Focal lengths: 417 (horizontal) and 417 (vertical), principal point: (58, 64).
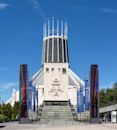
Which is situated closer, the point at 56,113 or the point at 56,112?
the point at 56,113

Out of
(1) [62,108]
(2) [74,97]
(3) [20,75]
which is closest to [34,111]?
(1) [62,108]

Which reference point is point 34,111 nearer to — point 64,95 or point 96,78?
→ point 64,95

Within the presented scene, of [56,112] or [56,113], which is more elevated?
[56,112]

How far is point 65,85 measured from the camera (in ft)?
372

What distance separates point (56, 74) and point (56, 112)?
16864 mm

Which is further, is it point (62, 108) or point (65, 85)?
point (65, 85)

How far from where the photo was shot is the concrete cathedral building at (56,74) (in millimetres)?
112688

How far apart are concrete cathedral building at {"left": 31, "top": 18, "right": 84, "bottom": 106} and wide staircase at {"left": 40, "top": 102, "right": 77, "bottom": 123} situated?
1.80 metres

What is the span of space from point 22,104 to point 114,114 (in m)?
15.9

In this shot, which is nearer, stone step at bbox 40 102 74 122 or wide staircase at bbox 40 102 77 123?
stone step at bbox 40 102 74 122

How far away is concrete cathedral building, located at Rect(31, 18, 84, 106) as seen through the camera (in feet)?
370

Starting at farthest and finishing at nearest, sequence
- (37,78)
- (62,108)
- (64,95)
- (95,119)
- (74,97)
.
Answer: (37,78) < (74,97) < (64,95) < (62,108) < (95,119)

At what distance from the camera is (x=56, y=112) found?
99312 millimetres

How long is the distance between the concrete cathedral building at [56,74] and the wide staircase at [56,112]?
1.80m
